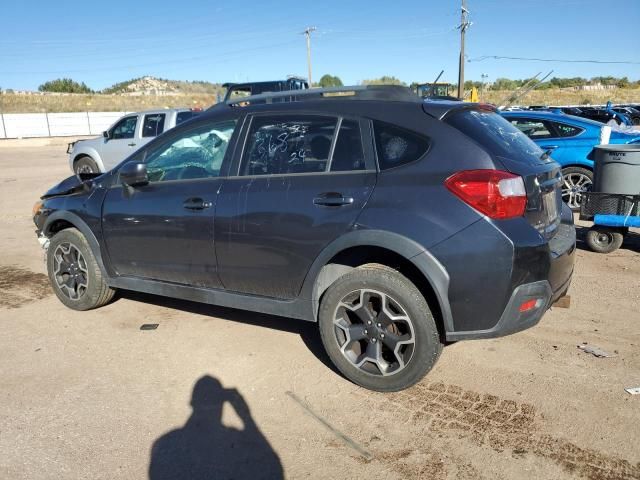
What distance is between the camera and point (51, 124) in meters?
38.4

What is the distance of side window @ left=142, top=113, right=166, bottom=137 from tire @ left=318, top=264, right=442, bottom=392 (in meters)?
10.2

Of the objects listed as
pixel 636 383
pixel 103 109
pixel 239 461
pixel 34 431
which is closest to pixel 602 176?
pixel 636 383

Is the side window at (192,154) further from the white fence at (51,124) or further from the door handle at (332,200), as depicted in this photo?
the white fence at (51,124)

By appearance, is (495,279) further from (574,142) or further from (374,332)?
(574,142)

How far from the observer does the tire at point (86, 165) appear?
44.2ft

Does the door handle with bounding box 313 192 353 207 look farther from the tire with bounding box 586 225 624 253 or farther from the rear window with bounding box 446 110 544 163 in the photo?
the tire with bounding box 586 225 624 253

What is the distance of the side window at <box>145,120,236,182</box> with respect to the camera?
13.5ft

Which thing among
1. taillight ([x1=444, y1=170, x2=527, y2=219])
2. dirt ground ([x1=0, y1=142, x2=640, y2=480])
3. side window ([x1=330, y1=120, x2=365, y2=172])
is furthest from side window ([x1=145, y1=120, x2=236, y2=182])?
taillight ([x1=444, y1=170, x2=527, y2=219])

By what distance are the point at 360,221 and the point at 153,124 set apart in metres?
10.5

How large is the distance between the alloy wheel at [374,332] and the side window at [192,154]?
4.77 feet

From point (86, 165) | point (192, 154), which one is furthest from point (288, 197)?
point (86, 165)

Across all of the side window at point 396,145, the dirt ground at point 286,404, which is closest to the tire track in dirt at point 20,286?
the dirt ground at point 286,404

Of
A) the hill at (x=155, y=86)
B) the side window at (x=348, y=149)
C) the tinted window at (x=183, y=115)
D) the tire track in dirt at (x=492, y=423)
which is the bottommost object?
the tire track in dirt at (x=492, y=423)

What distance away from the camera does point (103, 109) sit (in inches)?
2098
